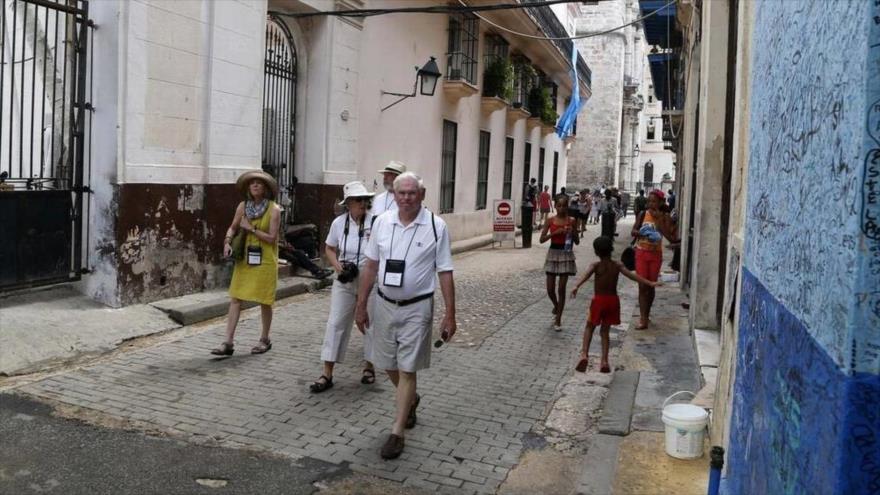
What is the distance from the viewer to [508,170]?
79.8ft

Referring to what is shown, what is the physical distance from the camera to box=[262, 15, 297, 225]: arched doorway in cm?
1128

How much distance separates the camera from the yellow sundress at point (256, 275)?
22.6 feet

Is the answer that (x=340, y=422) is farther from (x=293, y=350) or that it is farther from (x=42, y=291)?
(x=42, y=291)

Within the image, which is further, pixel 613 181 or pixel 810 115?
pixel 613 181

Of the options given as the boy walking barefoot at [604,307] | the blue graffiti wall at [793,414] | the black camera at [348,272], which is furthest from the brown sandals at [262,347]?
the blue graffiti wall at [793,414]

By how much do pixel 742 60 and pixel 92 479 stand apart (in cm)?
463

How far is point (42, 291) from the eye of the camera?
7.99m

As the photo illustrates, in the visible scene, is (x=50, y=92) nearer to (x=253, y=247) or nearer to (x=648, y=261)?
(x=253, y=247)

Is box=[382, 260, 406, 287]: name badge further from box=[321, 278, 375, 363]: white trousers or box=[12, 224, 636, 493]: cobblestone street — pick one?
box=[321, 278, 375, 363]: white trousers

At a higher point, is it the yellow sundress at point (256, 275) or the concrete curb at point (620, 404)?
the yellow sundress at point (256, 275)

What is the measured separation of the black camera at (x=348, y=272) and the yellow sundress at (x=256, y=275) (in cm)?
109

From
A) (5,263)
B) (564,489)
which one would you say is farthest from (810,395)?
(5,263)

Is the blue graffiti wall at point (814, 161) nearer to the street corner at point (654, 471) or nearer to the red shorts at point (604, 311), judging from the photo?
the street corner at point (654, 471)

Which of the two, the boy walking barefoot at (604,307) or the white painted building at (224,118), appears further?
the white painted building at (224,118)
